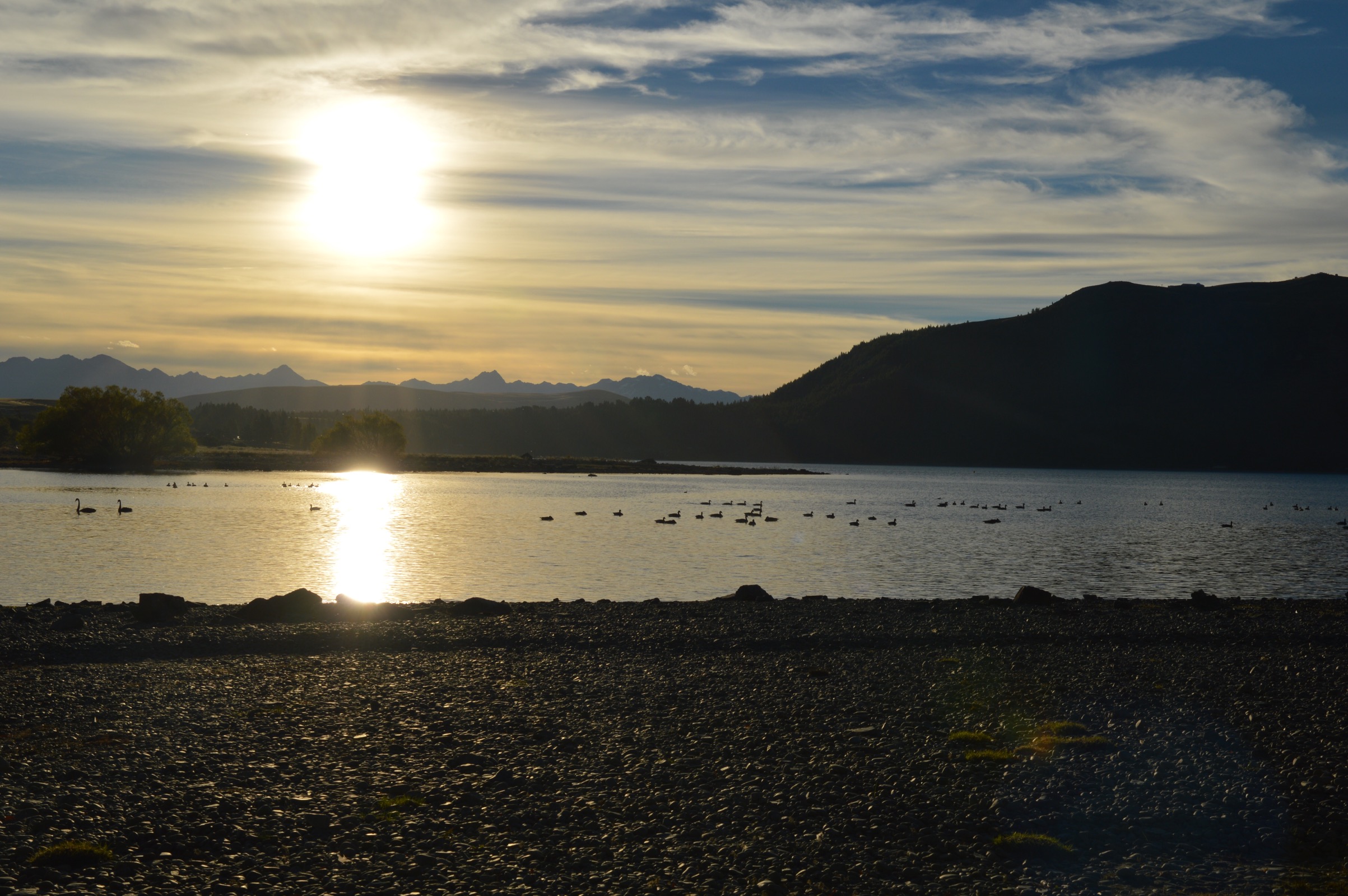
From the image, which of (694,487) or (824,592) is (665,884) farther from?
(694,487)

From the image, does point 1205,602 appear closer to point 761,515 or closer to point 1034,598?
point 1034,598

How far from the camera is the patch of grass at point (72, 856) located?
1047 cm

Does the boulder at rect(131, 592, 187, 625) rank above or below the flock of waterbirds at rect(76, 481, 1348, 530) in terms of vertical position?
above

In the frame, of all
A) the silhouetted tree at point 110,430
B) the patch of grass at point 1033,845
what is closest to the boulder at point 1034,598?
the patch of grass at point 1033,845

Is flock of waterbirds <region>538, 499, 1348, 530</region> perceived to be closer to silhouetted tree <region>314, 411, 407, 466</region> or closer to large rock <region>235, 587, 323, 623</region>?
large rock <region>235, 587, 323, 623</region>

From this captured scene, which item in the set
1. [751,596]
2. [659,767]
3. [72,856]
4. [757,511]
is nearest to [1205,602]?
[751,596]

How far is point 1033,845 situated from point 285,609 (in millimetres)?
24725

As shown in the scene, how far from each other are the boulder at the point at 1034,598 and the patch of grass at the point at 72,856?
1263 inches

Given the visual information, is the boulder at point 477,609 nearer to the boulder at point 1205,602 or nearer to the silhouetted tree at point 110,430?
the boulder at point 1205,602

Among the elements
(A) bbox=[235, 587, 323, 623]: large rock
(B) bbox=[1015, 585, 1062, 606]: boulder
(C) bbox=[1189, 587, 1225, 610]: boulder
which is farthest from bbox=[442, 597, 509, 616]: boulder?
(C) bbox=[1189, 587, 1225, 610]: boulder

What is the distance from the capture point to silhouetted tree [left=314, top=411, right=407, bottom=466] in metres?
194

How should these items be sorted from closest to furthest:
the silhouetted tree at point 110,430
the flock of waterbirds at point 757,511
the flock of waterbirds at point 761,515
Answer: the flock of waterbirds at point 757,511
the flock of waterbirds at point 761,515
the silhouetted tree at point 110,430

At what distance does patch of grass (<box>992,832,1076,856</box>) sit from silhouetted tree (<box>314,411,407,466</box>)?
193 metres

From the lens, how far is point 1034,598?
36.7 m
